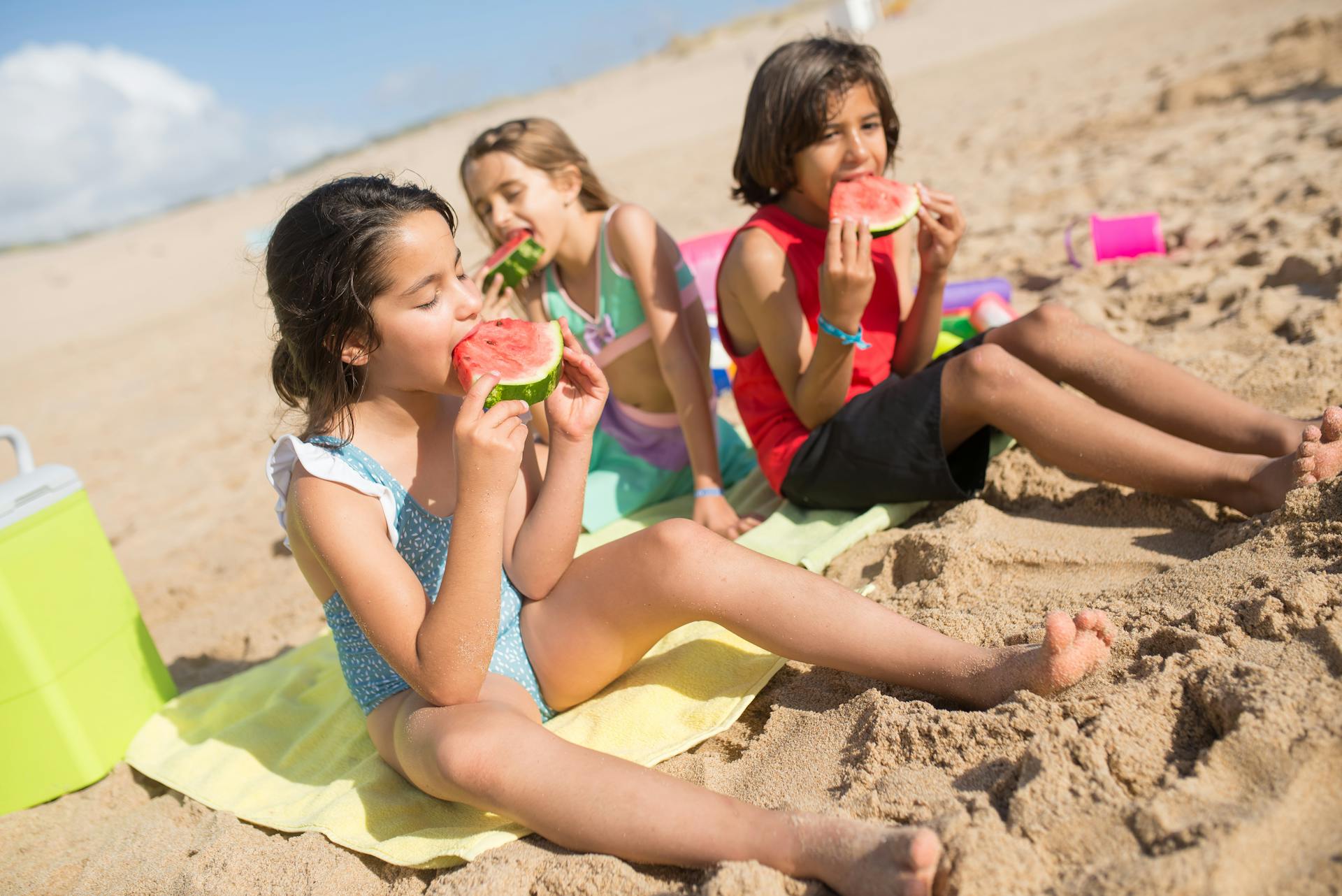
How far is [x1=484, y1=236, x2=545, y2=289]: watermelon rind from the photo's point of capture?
12.2ft

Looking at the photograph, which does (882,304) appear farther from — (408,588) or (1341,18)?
(1341,18)

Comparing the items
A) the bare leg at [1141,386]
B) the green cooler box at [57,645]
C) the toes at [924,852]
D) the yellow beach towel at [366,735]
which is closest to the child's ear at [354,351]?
the yellow beach towel at [366,735]

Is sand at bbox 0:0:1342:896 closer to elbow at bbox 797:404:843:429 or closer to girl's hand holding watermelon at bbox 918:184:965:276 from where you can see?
elbow at bbox 797:404:843:429

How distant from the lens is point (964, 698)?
212 centimetres

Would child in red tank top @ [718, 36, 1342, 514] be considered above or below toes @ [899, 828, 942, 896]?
above

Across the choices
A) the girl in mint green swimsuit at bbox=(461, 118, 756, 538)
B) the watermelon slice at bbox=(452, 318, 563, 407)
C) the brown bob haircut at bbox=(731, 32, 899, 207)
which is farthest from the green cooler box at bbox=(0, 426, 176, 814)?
the brown bob haircut at bbox=(731, 32, 899, 207)

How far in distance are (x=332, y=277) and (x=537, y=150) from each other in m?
1.72

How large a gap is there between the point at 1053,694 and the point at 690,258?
3.68m

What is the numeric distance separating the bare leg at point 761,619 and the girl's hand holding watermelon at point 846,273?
3.33 ft

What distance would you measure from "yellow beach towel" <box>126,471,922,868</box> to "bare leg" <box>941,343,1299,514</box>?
1.65 feet

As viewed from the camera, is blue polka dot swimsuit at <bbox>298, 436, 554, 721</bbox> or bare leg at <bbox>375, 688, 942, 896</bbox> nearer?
bare leg at <bbox>375, 688, 942, 896</bbox>

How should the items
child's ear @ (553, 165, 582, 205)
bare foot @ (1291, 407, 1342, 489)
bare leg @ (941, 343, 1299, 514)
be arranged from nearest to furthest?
bare foot @ (1291, 407, 1342, 489) < bare leg @ (941, 343, 1299, 514) < child's ear @ (553, 165, 582, 205)

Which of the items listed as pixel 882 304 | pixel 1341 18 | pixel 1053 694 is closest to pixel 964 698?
pixel 1053 694

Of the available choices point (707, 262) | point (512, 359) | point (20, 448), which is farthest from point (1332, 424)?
point (20, 448)
